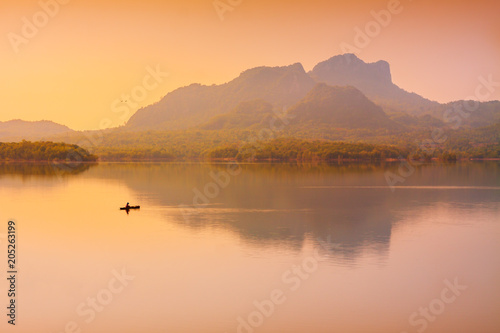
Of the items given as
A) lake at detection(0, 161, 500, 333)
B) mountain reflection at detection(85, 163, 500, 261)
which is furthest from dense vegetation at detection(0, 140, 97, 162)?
lake at detection(0, 161, 500, 333)

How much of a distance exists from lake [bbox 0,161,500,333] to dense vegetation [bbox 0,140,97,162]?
117m

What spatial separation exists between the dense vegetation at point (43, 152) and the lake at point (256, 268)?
117m

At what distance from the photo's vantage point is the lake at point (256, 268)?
16594 mm

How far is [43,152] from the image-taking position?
15888 centimetres

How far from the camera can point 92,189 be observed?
202ft

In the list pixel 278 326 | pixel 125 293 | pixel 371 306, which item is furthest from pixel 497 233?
pixel 125 293

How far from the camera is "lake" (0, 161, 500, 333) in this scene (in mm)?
16594

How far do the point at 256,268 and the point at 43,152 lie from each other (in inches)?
5987

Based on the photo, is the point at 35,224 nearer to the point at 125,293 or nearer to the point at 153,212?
the point at 153,212

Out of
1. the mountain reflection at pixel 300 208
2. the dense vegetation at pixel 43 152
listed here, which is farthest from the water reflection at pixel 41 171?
the mountain reflection at pixel 300 208

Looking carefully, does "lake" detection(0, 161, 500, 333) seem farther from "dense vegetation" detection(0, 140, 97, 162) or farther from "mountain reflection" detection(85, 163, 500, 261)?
"dense vegetation" detection(0, 140, 97, 162)

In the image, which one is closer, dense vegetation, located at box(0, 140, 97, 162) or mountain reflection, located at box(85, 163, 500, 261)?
mountain reflection, located at box(85, 163, 500, 261)

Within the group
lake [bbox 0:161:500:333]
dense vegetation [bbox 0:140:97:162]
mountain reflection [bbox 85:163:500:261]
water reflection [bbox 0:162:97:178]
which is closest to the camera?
lake [bbox 0:161:500:333]

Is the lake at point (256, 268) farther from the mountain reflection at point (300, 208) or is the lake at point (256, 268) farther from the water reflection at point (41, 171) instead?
the water reflection at point (41, 171)
